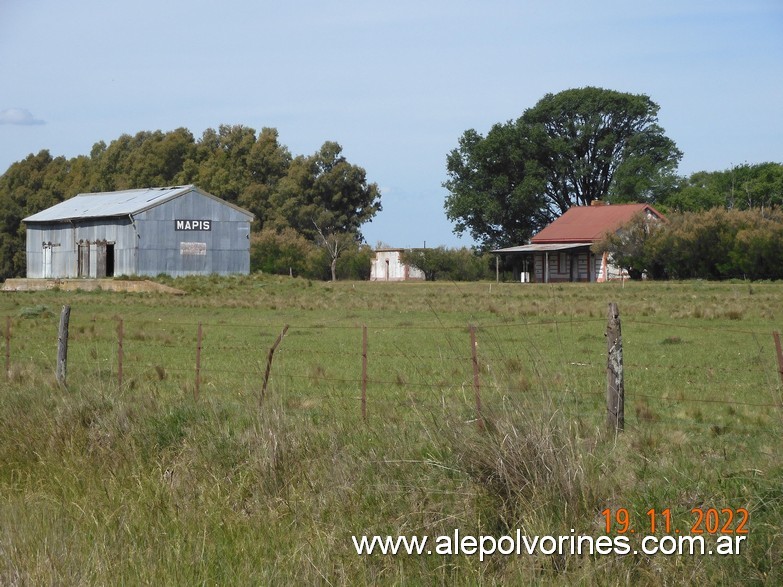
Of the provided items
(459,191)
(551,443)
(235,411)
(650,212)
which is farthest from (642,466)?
(459,191)

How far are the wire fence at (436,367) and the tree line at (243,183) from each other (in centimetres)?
5820

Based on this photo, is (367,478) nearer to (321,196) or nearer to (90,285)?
(90,285)

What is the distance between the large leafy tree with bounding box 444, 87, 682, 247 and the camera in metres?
85.7

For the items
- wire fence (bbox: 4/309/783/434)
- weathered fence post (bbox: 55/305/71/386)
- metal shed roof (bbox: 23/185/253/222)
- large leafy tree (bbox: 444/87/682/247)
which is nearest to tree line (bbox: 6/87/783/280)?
large leafy tree (bbox: 444/87/682/247)

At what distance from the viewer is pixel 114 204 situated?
60.1m

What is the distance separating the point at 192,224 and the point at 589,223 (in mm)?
32419

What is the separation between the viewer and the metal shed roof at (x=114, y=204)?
5600 centimetres

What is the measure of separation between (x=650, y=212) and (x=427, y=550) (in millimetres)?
71114

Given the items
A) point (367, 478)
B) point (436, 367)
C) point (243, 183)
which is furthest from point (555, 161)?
point (367, 478)

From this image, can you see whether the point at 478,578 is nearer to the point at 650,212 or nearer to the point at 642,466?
the point at 642,466

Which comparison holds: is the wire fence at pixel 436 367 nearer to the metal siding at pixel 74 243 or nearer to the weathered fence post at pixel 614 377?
the weathered fence post at pixel 614 377

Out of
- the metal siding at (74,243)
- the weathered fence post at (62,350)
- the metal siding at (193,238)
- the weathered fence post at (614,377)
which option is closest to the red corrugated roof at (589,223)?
the metal siding at (193,238)

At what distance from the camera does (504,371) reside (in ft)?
26.6

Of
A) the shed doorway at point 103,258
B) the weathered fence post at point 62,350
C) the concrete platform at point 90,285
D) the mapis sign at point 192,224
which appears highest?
the mapis sign at point 192,224
